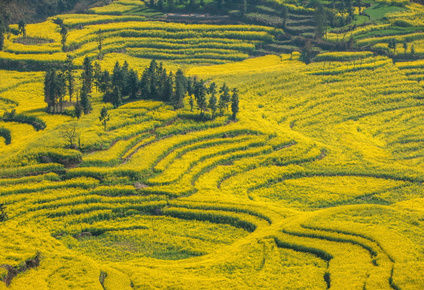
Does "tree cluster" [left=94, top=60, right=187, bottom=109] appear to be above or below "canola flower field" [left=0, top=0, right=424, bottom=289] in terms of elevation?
above

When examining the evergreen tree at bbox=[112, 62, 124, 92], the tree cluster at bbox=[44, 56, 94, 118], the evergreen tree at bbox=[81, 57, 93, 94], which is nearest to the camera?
the tree cluster at bbox=[44, 56, 94, 118]

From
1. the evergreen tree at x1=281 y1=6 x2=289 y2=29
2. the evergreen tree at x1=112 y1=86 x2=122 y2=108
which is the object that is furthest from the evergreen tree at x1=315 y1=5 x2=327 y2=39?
the evergreen tree at x1=112 y1=86 x2=122 y2=108


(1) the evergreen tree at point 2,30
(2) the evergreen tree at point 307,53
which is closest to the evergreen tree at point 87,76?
(1) the evergreen tree at point 2,30

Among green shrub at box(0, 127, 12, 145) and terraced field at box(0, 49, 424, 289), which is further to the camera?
green shrub at box(0, 127, 12, 145)

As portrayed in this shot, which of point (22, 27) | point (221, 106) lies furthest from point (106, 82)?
point (22, 27)

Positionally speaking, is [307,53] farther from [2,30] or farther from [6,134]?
[6,134]

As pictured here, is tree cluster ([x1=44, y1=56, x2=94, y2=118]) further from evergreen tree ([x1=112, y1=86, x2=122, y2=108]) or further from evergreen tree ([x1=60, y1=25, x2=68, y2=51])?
evergreen tree ([x1=60, y1=25, x2=68, y2=51])

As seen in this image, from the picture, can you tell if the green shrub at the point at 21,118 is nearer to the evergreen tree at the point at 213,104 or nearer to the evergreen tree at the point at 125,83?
the evergreen tree at the point at 125,83

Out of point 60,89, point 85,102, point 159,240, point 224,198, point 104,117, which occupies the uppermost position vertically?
point 60,89
